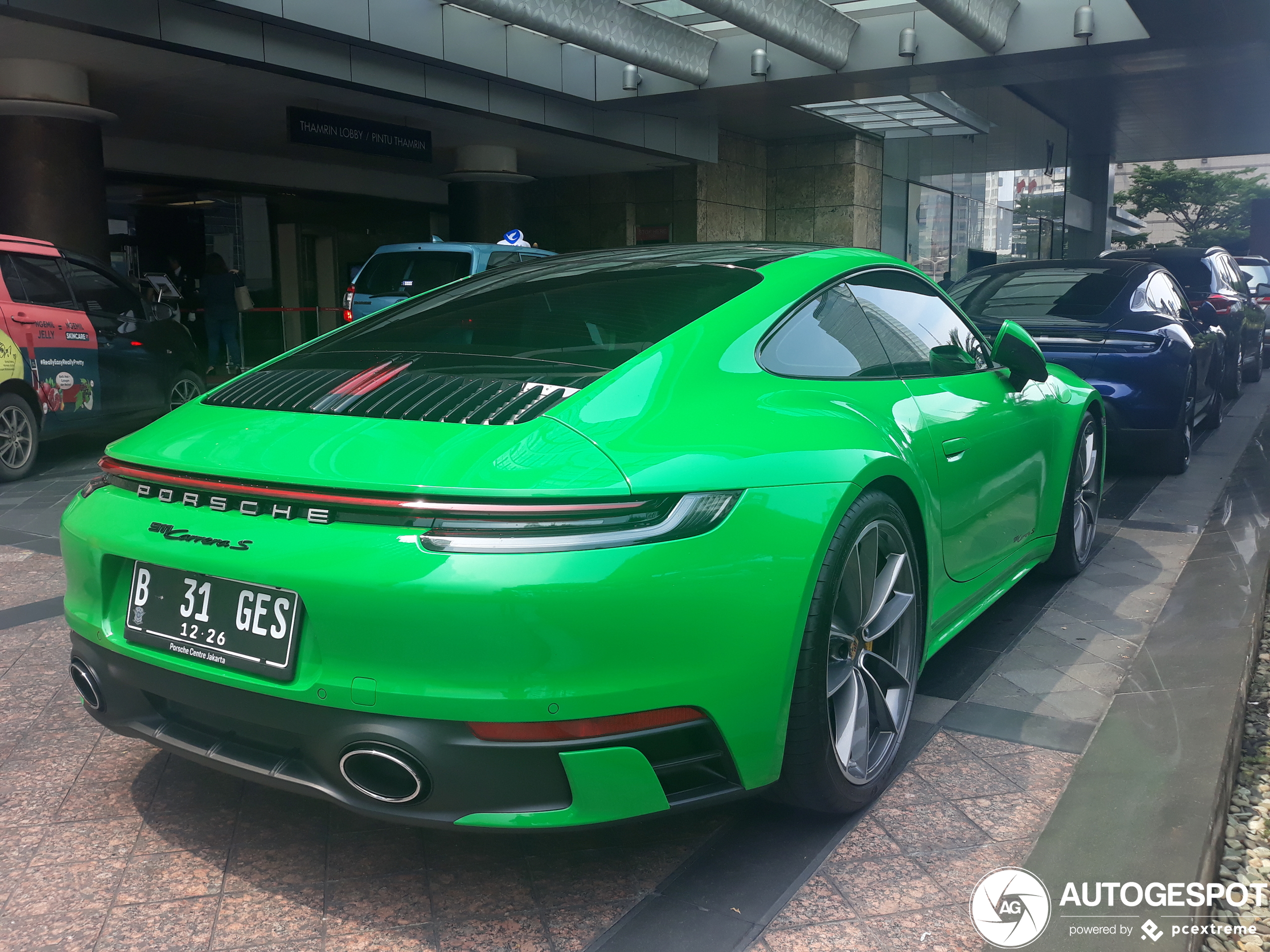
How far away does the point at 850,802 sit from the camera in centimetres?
256

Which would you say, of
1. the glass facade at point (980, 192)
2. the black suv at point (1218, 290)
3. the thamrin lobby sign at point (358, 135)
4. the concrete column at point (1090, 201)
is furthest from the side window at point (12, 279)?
the concrete column at point (1090, 201)

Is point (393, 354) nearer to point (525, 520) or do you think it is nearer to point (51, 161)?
point (525, 520)

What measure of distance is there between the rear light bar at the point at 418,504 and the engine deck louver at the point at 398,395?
233 millimetres

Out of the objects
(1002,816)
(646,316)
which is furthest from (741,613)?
(1002,816)

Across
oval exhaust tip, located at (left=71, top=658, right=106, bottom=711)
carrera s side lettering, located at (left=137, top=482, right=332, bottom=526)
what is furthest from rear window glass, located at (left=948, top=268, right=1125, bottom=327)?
oval exhaust tip, located at (left=71, top=658, right=106, bottom=711)

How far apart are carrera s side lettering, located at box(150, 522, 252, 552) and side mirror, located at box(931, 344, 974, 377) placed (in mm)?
2122

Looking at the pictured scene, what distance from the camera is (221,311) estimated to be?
1560 centimetres

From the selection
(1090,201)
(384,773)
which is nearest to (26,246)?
(384,773)

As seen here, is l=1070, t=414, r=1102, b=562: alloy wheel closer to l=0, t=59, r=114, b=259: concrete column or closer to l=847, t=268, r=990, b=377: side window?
l=847, t=268, r=990, b=377: side window

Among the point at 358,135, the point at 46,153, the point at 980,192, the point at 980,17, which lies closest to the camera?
the point at 46,153

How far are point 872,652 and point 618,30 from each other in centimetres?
1200

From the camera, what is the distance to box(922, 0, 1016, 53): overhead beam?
1151 centimetres

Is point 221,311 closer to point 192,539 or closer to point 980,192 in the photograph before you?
point 192,539

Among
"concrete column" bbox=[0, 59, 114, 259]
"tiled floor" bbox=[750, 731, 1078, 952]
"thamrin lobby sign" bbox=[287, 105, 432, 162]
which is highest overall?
"thamrin lobby sign" bbox=[287, 105, 432, 162]
